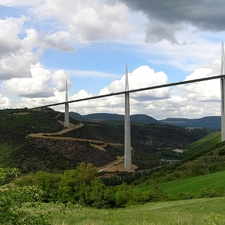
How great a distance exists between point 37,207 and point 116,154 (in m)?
86.9

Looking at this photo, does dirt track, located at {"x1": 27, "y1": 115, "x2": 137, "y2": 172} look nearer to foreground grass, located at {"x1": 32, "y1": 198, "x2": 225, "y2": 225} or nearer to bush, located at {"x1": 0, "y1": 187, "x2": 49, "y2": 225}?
foreground grass, located at {"x1": 32, "y1": 198, "x2": 225, "y2": 225}

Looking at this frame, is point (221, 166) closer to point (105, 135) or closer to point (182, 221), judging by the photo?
point (182, 221)

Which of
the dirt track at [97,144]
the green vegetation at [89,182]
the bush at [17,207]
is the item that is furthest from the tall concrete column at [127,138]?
the bush at [17,207]

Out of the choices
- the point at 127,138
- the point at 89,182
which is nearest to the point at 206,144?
the point at 127,138

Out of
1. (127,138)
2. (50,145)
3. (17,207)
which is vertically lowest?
(50,145)

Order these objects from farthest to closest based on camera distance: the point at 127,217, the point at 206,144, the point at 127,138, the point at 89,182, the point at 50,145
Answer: the point at 206,144
the point at 50,145
the point at 127,138
the point at 89,182
the point at 127,217

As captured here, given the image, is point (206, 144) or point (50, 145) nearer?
point (50, 145)

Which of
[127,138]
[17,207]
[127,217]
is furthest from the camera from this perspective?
[127,138]

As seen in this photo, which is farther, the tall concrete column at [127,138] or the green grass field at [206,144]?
the green grass field at [206,144]

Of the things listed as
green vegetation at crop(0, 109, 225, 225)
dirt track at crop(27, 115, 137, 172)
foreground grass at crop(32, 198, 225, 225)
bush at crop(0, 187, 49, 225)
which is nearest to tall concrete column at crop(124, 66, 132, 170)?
dirt track at crop(27, 115, 137, 172)

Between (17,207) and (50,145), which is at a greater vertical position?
(17,207)

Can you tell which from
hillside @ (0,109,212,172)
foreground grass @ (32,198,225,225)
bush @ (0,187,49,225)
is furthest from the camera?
hillside @ (0,109,212,172)

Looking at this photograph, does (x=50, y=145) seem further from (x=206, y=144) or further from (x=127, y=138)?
(x=206, y=144)

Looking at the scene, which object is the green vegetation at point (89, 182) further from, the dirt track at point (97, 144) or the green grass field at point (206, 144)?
the green grass field at point (206, 144)
